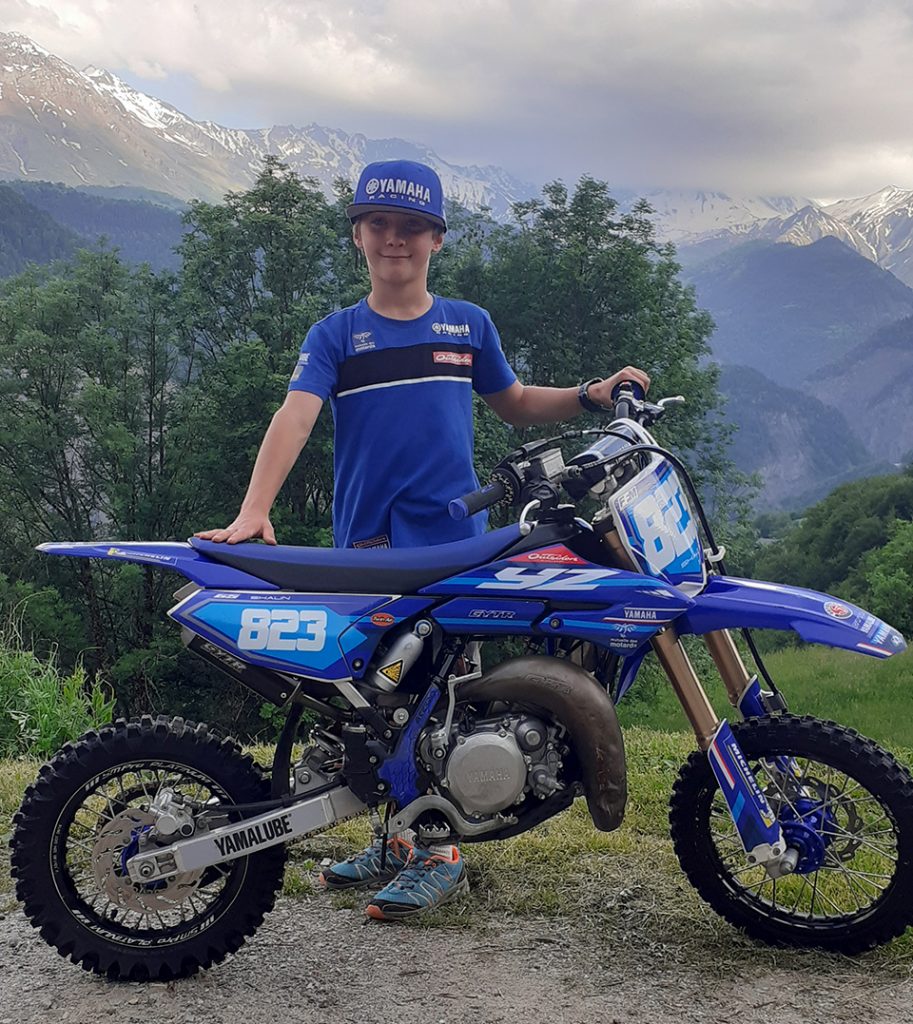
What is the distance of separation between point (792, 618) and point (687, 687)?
39 centimetres

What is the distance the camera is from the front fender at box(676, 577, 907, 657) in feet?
9.19

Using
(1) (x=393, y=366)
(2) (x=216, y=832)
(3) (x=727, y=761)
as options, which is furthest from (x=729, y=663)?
(2) (x=216, y=832)

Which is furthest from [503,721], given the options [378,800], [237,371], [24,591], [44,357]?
[44,357]

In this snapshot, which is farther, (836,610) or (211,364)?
(211,364)

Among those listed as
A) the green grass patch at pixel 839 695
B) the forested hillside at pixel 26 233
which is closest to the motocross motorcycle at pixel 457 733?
the green grass patch at pixel 839 695

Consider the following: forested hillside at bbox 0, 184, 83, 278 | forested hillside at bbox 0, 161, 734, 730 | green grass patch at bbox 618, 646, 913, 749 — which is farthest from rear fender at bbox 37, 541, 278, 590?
forested hillside at bbox 0, 184, 83, 278

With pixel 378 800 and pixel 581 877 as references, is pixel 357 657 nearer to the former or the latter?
pixel 378 800

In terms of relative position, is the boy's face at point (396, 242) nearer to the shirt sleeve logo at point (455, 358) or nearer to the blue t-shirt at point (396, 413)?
the blue t-shirt at point (396, 413)

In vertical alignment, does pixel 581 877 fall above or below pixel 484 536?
below

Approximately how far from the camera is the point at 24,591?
2208 centimetres

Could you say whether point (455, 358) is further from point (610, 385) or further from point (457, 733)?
point (457, 733)

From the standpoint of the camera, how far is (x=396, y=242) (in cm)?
318

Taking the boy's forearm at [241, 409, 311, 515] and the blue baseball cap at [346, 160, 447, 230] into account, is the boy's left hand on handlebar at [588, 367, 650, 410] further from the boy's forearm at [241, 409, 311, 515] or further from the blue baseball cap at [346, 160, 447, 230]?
the boy's forearm at [241, 409, 311, 515]

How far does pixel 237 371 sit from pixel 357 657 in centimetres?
1877
